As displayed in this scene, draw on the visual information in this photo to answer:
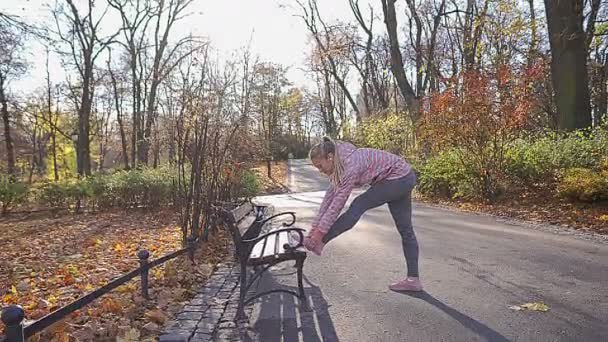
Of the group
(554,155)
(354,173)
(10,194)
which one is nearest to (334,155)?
(354,173)

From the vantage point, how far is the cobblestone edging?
3.73 meters

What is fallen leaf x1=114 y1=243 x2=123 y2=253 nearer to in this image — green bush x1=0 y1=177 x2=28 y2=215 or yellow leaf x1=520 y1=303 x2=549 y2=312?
yellow leaf x1=520 y1=303 x2=549 y2=312

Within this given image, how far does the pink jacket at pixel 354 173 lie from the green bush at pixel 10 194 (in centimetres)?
1597

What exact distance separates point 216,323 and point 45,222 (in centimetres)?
1269

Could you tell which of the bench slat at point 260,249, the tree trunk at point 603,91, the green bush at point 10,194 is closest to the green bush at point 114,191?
the green bush at point 10,194

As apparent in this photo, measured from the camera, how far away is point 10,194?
55.6 feet

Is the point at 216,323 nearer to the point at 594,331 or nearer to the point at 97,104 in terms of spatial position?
the point at 594,331

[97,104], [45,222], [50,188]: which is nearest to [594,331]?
[45,222]

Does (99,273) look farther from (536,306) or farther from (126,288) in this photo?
(536,306)

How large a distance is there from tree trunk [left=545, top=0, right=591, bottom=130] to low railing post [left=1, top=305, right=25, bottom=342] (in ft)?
47.1

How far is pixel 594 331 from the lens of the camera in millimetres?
3531

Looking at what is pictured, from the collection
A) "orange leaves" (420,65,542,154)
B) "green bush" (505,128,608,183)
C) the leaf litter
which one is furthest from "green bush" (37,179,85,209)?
"green bush" (505,128,608,183)

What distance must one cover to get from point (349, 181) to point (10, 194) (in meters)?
16.3

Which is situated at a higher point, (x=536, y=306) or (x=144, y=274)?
(x=144, y=274)
